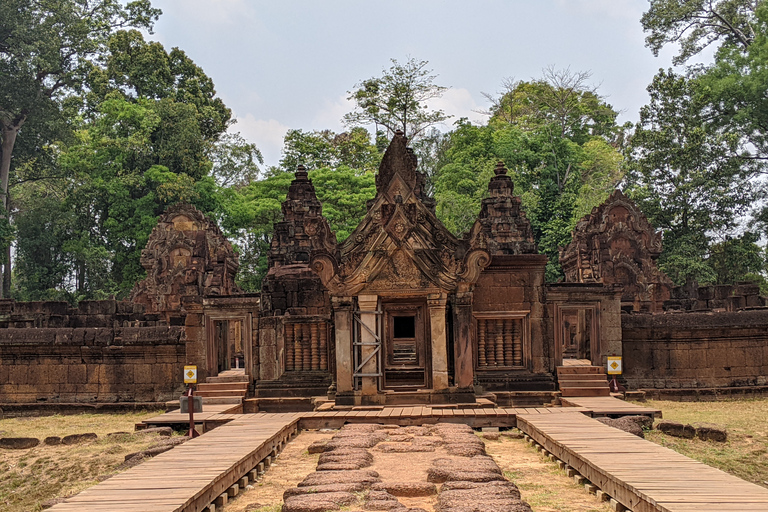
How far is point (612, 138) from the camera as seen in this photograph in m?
51.9

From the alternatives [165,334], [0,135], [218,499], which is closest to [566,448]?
[218,499]

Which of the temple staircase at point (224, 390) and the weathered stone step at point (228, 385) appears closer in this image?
the temple staircase at point (224, 390)

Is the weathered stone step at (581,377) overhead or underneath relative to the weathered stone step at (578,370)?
underneath

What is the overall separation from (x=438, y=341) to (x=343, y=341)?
1.70 meters

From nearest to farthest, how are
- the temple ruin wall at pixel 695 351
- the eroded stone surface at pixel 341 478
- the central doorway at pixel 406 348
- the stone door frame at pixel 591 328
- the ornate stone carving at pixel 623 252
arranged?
the eroded stone surface at pixel 341 478
the central doorway at pixel 406 348
the stone door frame at pixel 591 328
the temple ruin wall at pixel 695 351
the ornate stone carving at pixel 623 252

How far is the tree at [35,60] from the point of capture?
4331 cm

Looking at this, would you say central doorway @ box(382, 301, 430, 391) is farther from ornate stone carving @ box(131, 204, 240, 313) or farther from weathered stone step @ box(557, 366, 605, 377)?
ornate stone carving @ box(131, 204, 240, 313)

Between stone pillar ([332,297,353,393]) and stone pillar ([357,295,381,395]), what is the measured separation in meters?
0.22

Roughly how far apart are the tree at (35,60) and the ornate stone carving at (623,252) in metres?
30.6

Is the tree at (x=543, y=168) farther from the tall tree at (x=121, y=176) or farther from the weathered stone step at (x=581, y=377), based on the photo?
the weathered stone step at (x=581, y=377)

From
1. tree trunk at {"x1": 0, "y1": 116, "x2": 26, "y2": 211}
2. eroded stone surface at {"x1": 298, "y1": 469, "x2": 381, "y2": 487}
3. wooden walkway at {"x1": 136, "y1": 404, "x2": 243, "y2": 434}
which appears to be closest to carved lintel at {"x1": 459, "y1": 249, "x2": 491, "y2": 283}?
wooden walkway at {"x1": 136, "y1": 404, "x2": 243, "y2": 434}

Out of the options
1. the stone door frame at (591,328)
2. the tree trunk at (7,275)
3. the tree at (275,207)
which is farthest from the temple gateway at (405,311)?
the tree trunk at (7,275)

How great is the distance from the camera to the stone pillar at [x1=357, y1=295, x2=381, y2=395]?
1466cm

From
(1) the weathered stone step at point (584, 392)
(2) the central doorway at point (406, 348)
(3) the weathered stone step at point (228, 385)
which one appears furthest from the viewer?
(3) the weathered stone step at point (228, 385)
